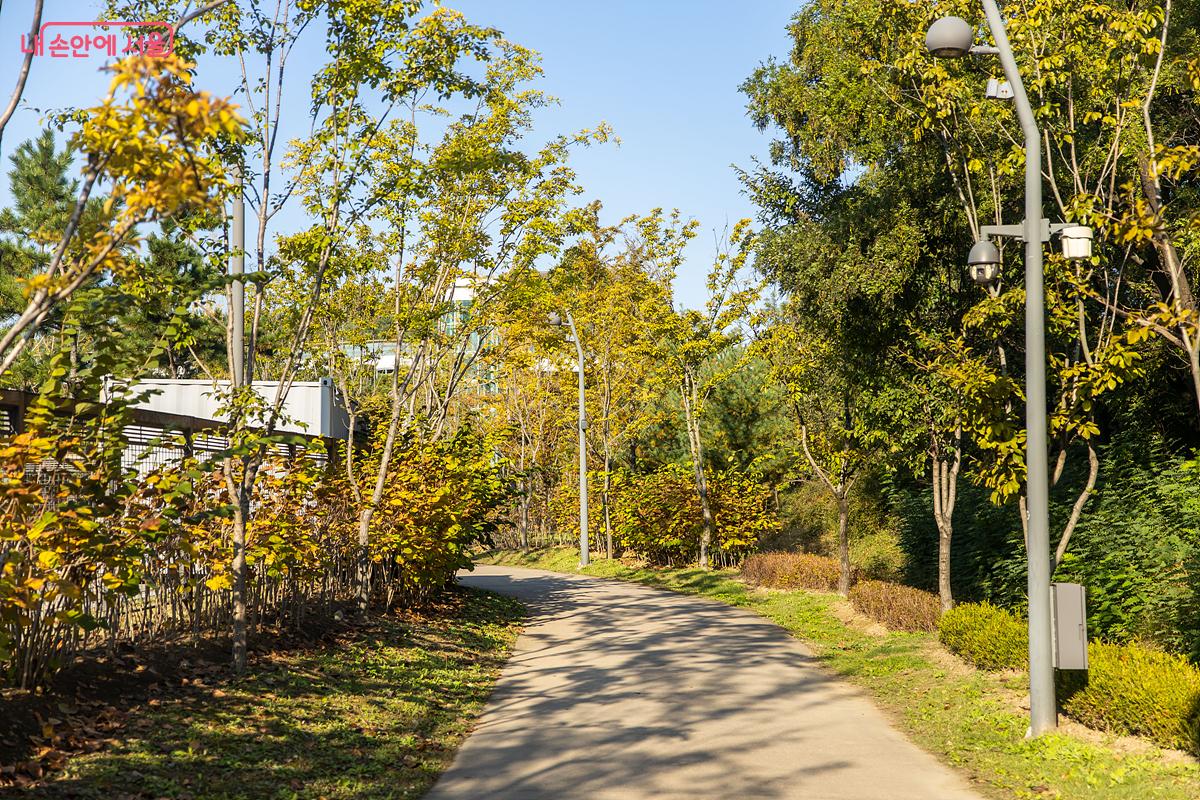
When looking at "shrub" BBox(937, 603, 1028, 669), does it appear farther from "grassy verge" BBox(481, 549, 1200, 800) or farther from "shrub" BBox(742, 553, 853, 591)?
"shrub" BBox(742, 553, 853, 591)

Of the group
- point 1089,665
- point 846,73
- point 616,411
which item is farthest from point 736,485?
point 1089,665

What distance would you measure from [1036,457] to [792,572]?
14075 millimetres

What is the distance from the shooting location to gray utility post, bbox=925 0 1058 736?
886 cm

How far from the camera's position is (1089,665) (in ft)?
30.3

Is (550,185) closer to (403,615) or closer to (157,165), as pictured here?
(403,615)

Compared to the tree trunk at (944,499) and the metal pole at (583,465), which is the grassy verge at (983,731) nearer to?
the tree trunk at (944,499)

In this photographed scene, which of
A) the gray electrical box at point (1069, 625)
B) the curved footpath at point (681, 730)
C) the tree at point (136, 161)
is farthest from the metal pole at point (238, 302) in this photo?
the gray electrical box at point (1069, 625)

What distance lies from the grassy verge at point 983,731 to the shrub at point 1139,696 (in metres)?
0.15

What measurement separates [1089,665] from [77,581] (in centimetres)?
852

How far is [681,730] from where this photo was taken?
30.6 ft

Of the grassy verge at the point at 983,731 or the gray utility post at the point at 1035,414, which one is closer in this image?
the grassy verge at the point at 983,731

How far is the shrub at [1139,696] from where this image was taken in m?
7.80

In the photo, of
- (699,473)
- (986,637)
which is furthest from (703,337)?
(986,637)

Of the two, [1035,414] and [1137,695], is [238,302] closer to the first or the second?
[1035,414]
